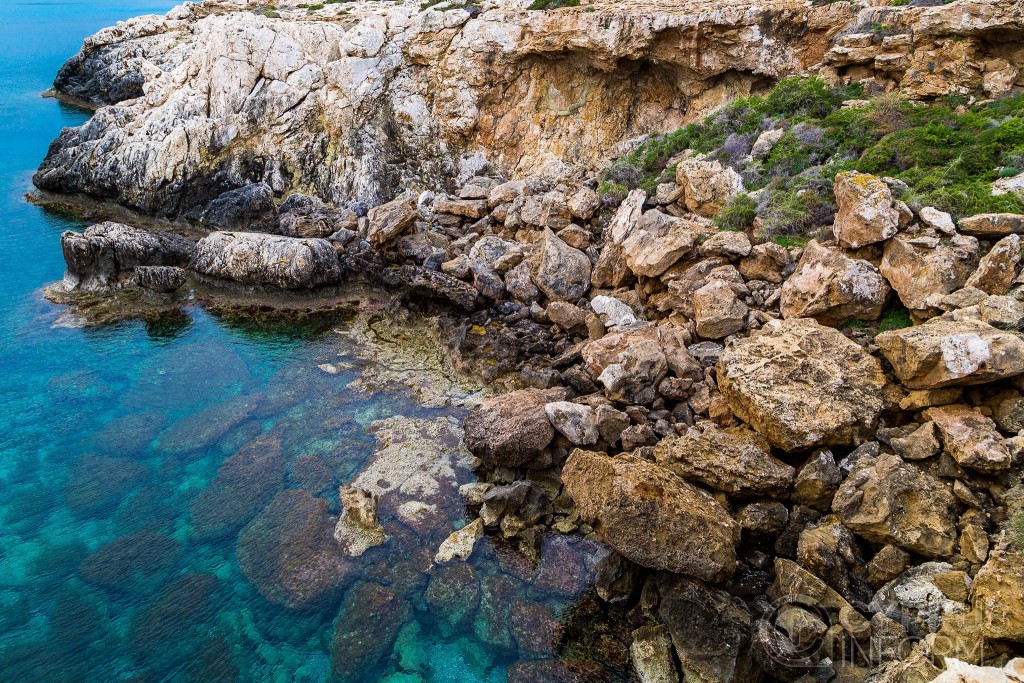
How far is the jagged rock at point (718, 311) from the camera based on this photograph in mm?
20562

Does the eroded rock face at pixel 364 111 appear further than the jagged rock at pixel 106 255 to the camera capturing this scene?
Yes

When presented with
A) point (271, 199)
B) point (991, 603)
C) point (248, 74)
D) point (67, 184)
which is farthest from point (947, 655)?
point (67, 184)

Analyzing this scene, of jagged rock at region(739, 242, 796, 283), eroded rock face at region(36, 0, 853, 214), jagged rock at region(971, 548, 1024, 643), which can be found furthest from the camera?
eroded rock face at region(36, 0, 853, 214)

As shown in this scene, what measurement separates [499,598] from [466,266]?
17.9m

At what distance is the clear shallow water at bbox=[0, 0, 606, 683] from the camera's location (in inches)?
587

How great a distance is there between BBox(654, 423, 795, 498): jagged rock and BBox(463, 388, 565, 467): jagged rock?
4.13 m

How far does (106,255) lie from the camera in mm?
31641

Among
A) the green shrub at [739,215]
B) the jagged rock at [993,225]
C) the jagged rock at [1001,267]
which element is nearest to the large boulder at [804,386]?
the jagged rock at [1001,267]

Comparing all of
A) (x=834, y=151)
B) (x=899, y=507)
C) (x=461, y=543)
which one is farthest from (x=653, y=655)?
(x=834, y=151)

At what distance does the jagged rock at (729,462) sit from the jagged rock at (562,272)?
1168cm

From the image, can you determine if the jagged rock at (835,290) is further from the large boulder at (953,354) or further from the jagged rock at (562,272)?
the jagged rock at (562,272)

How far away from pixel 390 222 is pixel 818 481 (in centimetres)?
2586

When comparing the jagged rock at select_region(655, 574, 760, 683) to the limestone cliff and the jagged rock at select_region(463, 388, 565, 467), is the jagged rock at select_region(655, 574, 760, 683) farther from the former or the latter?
the limestone cliff

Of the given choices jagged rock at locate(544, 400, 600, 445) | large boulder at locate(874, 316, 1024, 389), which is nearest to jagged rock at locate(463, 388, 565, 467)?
jagged rock at locate(544, 400, 600, 445)
